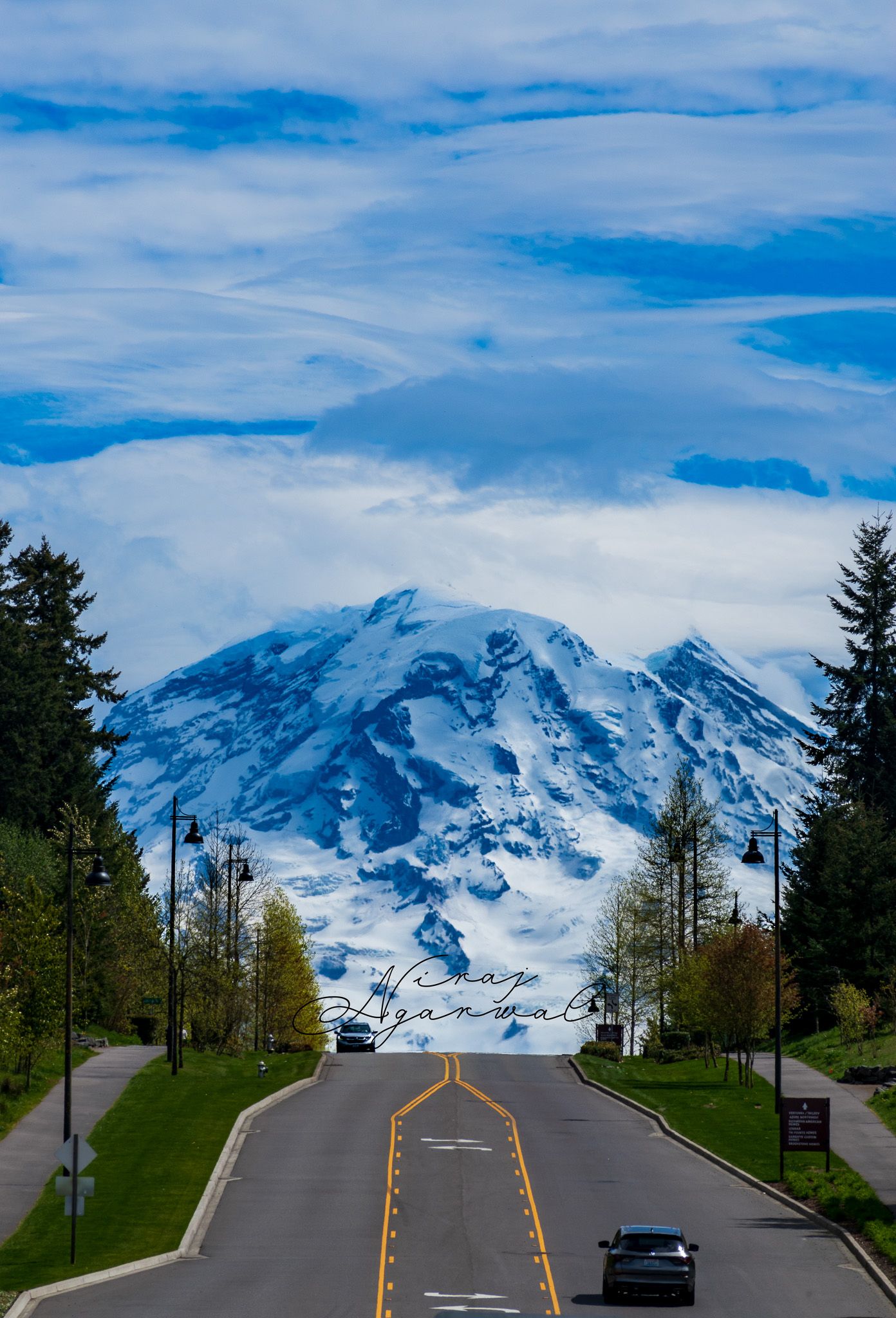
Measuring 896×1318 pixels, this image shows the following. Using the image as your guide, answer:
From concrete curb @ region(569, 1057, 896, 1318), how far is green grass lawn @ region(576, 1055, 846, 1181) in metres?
0.34

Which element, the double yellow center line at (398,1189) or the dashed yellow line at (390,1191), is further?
the double yellow center line at (398,1189)

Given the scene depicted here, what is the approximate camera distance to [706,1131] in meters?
50.2

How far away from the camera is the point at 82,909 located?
257 feet

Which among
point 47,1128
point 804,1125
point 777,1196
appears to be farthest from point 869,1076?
point 47,1128

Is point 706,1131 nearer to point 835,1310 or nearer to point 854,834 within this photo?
point 835,1310

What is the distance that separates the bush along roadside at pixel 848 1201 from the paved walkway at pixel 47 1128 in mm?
19526

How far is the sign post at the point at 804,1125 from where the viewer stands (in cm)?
3897

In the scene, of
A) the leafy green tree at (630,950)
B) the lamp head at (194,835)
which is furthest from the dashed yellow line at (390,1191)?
the leafy green tree at (630,950)

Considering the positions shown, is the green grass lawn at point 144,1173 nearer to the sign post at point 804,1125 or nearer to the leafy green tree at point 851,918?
the sign post at point 804,1125

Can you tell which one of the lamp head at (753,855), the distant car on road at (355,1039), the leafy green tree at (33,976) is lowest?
the distant car on road at (355,1039)

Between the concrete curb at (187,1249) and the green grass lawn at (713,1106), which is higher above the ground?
the green grass lawn at (713,1106)

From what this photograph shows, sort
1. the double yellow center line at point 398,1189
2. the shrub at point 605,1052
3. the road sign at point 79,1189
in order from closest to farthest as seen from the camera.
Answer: the double yellow center line at point 398,1189, the road sign at point 79,1189, the shrub at point 605,1052

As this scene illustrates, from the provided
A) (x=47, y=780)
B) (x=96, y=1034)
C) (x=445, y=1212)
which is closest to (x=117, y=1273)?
(x=445, y=1212)

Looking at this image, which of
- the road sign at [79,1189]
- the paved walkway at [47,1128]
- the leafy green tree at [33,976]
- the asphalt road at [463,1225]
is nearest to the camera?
the asphalt road at [463,1225]
